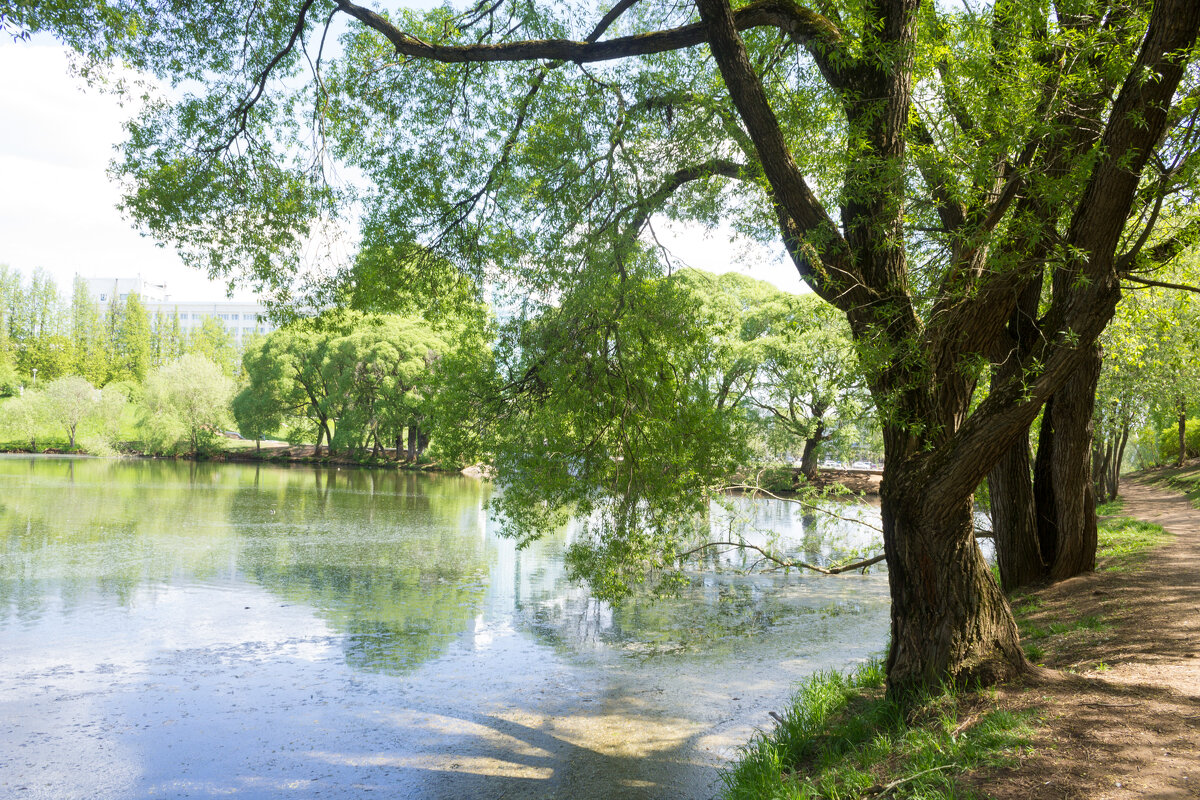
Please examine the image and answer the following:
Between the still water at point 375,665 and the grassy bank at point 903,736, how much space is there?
905 millimetres

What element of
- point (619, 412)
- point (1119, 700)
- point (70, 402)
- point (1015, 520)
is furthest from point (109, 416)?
point (1119, 700)

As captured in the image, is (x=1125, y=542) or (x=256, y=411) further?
(x=256, y=411)

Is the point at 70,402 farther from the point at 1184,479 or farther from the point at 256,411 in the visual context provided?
the point at 1184,479

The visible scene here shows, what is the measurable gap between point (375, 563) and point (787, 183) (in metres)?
13.8

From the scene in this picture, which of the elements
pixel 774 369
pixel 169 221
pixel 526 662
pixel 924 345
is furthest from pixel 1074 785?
pixel 774 369

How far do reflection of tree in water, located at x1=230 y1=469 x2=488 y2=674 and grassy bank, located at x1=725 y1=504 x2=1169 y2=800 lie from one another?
541 cm

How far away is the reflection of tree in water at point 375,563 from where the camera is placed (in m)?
11.6

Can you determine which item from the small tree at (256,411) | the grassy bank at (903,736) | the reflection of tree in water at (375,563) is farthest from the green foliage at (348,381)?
the grassy bank at (903,736)

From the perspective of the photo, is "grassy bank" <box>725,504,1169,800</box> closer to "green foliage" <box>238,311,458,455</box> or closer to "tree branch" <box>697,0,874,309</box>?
"tree branch" <box>697,0,874,309</box>

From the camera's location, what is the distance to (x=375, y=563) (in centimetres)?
1705

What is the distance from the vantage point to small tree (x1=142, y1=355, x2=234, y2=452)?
50.5 meters

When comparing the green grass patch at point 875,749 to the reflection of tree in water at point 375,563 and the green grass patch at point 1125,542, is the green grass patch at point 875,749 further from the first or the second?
the reflection of tree in water at point 375,563

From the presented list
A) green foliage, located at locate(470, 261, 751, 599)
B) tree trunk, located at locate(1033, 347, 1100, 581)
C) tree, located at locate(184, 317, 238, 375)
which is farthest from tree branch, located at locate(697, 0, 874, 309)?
tree, located at locate(184, 317, 238, 375)

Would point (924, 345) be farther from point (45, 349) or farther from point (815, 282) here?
point (45, 349)
